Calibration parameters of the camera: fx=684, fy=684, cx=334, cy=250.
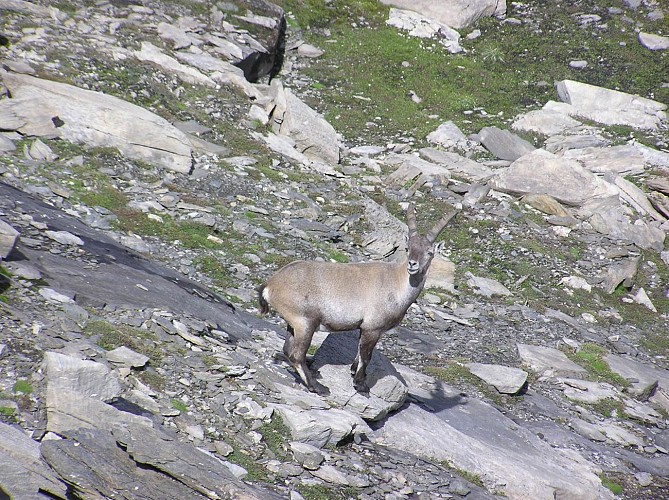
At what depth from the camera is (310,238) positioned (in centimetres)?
1783

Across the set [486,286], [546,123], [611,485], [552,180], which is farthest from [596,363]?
[546,123]

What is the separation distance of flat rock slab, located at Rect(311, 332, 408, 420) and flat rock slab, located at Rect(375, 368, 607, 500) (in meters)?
0.36

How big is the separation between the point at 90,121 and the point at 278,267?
6.94 meters

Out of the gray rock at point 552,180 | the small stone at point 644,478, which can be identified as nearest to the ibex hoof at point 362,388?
the small stone at point 644,478

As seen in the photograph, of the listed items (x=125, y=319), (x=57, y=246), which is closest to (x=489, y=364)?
(x=125, y=319)

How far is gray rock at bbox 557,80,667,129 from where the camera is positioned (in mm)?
28719

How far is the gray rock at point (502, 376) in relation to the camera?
1398 centimetres

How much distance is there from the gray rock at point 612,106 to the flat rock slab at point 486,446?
20.0 metres

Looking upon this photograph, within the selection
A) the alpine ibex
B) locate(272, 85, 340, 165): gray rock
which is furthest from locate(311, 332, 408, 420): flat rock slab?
locate(272, 85, 340, 165): gray rock

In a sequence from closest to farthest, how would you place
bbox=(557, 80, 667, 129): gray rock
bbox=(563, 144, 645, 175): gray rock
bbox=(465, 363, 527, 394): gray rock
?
bbox=(465, 363, 527, 394): gray rock → bbox=(563, 144, 645, 175): gray rock → bbox=(557, 80, 667, 129): gray rock

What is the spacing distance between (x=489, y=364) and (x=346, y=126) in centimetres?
1505

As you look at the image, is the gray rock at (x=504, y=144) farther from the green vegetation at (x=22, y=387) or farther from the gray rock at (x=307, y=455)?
the green vegetation at (x=22, y=387)

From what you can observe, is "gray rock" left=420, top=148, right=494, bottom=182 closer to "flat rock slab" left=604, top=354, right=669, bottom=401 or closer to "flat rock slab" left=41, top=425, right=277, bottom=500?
"flat rock slab" left=604, top=354, right=669, bottom=401

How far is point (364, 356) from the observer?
10859 millimetres
